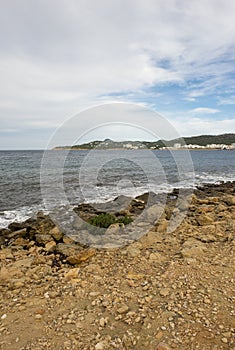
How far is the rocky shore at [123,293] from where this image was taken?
13.2 ft

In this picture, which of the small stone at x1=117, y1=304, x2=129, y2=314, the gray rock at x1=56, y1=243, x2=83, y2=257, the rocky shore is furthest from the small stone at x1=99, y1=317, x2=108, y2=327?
the gray rock at x1=56, y1=243, x2=83, y2=257

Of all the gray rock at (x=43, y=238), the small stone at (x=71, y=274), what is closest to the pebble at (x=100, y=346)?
the small stone at (x=71, y=274)

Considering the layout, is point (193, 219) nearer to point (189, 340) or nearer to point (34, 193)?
point (189, 340)

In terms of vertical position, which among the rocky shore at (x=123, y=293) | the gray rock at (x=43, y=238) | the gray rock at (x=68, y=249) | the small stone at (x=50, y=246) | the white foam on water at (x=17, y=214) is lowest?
the white foam on water at (x=17, y=214)

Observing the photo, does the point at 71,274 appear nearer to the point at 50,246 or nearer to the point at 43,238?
the point at 50,246

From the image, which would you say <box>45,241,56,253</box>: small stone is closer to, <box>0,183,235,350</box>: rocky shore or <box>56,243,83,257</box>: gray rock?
<box>0,183,235,350</box>: rocky shore

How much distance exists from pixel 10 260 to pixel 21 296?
2.24 meters

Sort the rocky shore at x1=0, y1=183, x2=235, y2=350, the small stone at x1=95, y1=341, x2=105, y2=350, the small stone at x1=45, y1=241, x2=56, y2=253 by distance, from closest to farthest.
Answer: the small stone at x1=95, y1=341, x2=105, y2=350, the rocky shore at x1=0, y1=183, x2=235, y2=350, the small stone at x1=45, y1=241, x2=56, y2=253

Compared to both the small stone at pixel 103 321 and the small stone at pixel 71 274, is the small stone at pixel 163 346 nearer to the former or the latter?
the small stone at pixel 103 321

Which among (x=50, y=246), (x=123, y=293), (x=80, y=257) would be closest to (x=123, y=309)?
(x=123, y=293)

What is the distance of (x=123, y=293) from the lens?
5223mm

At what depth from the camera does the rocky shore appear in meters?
4.02

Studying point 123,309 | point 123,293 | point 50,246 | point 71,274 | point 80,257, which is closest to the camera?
point 123,309

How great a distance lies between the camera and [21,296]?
535 cm
